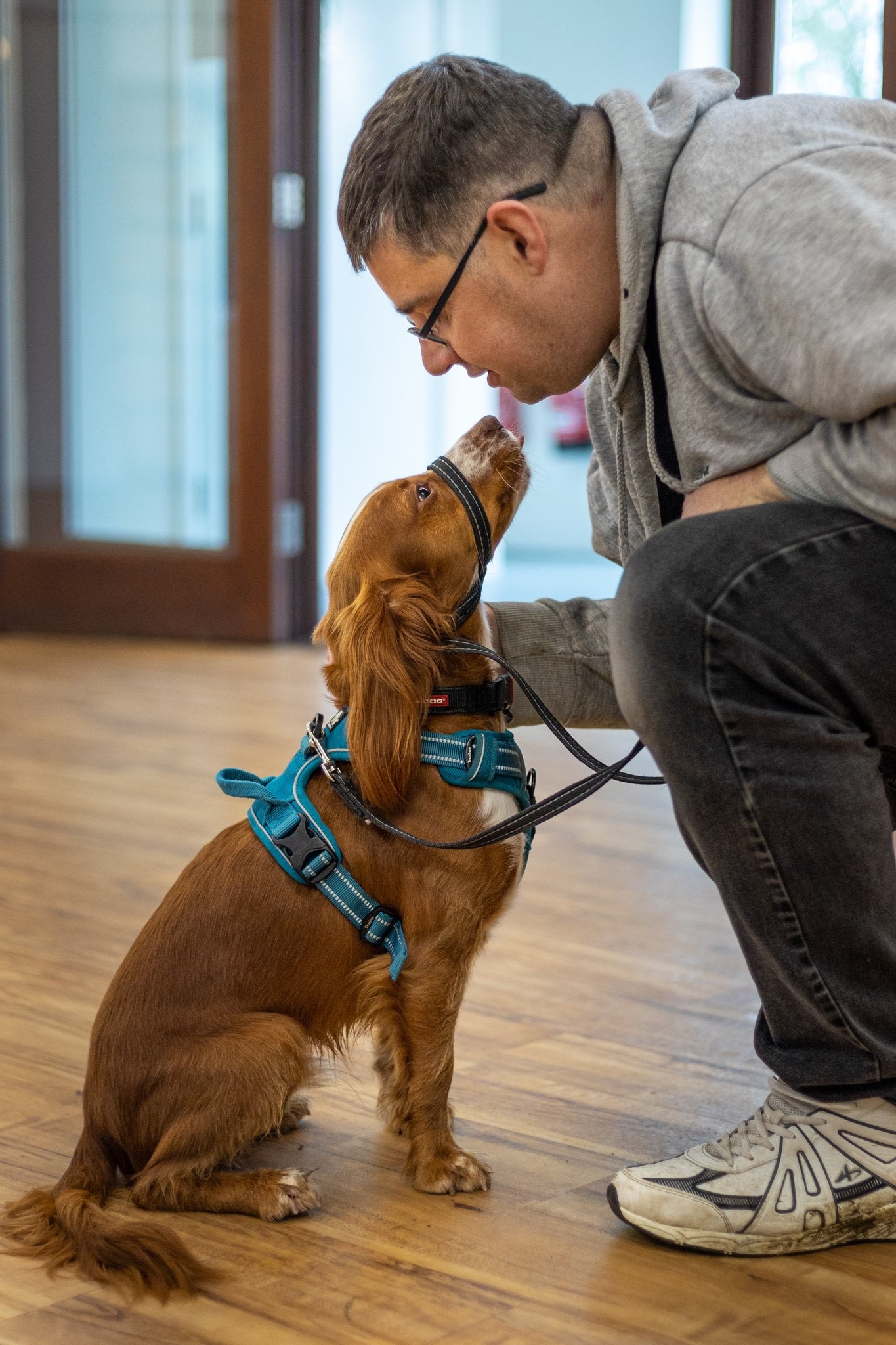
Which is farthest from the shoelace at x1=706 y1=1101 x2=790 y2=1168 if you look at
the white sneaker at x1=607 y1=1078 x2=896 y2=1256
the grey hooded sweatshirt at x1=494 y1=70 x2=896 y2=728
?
the grey hooded sweatshirt at x1=494 y1=70 x2=896 y2=728

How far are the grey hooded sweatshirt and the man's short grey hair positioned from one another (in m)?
0.07

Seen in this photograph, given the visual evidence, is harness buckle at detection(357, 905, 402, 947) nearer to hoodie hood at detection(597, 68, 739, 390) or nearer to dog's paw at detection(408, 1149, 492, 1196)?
dog's paw at detection(408, 1149, 492, 1196)

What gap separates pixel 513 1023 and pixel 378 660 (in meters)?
0.67

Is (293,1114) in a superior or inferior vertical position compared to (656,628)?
inferior

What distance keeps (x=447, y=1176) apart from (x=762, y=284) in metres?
0.91

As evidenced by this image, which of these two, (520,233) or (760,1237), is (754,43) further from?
(760,1237)

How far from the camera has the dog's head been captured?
60.0 inches

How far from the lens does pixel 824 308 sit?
1213 mm

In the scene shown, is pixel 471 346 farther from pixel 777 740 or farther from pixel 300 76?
pixel 300 76

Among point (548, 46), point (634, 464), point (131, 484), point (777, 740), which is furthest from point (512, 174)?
point (548, 46)

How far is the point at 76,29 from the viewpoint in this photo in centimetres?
549

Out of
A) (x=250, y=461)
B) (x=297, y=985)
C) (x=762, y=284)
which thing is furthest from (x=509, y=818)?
(x=250, y=461)

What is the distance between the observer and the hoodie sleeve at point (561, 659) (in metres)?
1.81

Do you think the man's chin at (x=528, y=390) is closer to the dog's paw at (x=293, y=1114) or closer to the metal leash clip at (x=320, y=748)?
the metal leash clip at (x=320, y=748)
